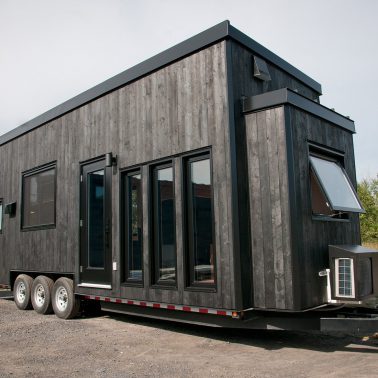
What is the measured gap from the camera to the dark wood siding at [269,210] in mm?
5561

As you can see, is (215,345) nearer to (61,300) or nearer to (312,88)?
(61,300)

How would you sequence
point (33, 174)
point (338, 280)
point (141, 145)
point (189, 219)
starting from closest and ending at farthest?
1. point (338, 280)
2. point (189, 219)
3. point (141, 145)
4. point (33, 174)

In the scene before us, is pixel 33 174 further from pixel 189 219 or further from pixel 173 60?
pixel 189 219

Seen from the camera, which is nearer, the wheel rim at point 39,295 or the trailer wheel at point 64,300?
the trailer wheel at point 64,300

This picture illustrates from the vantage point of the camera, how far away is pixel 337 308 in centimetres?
572

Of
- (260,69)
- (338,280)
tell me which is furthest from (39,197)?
(338,280)

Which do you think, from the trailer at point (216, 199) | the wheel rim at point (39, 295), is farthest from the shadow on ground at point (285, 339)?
the wheel rim at point (39, 295)

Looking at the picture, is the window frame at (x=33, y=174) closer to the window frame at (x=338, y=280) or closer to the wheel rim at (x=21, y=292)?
the wheel rim at (x=21, y=292)

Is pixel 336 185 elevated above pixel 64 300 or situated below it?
above

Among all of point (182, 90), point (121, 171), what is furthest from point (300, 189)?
point (121, 171)

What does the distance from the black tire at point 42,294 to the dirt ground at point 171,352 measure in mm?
1063

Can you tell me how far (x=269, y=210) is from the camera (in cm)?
577

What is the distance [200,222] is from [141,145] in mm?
1831

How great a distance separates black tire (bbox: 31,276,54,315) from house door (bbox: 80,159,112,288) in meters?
1.17
